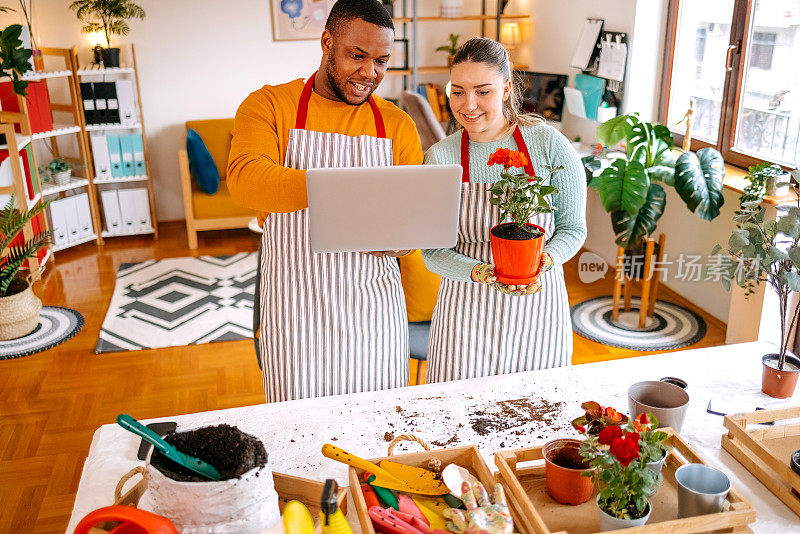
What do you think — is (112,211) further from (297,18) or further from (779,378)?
(779,378)

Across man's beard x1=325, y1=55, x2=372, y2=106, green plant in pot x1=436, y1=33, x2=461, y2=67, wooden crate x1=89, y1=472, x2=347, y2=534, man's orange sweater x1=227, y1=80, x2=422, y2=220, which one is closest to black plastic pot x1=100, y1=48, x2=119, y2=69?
green plant in pot x1=436, y1=33, x2=461, y2=67

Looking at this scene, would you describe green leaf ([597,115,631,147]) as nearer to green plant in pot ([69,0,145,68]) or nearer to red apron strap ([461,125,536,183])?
red apron strap ([461,125,536,183])

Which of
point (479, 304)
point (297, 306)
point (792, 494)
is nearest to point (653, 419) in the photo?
point (792, 494)

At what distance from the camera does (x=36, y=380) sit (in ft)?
11.6

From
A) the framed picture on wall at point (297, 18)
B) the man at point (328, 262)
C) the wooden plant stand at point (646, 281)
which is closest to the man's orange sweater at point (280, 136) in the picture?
the man at point (328, 262)

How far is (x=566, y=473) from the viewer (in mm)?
1229

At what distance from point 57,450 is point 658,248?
307 cm

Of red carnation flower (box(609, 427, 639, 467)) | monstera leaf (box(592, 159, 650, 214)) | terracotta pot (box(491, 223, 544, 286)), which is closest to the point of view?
red carnation flower (box(609, 427, 639, 467))

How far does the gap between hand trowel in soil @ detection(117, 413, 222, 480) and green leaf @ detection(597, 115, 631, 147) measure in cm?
320

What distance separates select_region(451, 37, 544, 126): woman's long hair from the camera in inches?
70.8

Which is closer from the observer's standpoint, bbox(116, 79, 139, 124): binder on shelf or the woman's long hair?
the woman's long hair

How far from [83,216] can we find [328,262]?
4199 mm

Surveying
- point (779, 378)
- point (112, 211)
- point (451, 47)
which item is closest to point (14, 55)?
point (112, 211)

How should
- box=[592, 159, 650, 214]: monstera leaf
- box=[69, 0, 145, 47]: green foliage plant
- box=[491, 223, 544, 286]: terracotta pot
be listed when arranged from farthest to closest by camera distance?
box=[69, 0, 145, 47]: green foliage plant < box=[592, 159, 650, 214]: monstera leaf < box=[491, 223, 544, 286]: terracotta pot
